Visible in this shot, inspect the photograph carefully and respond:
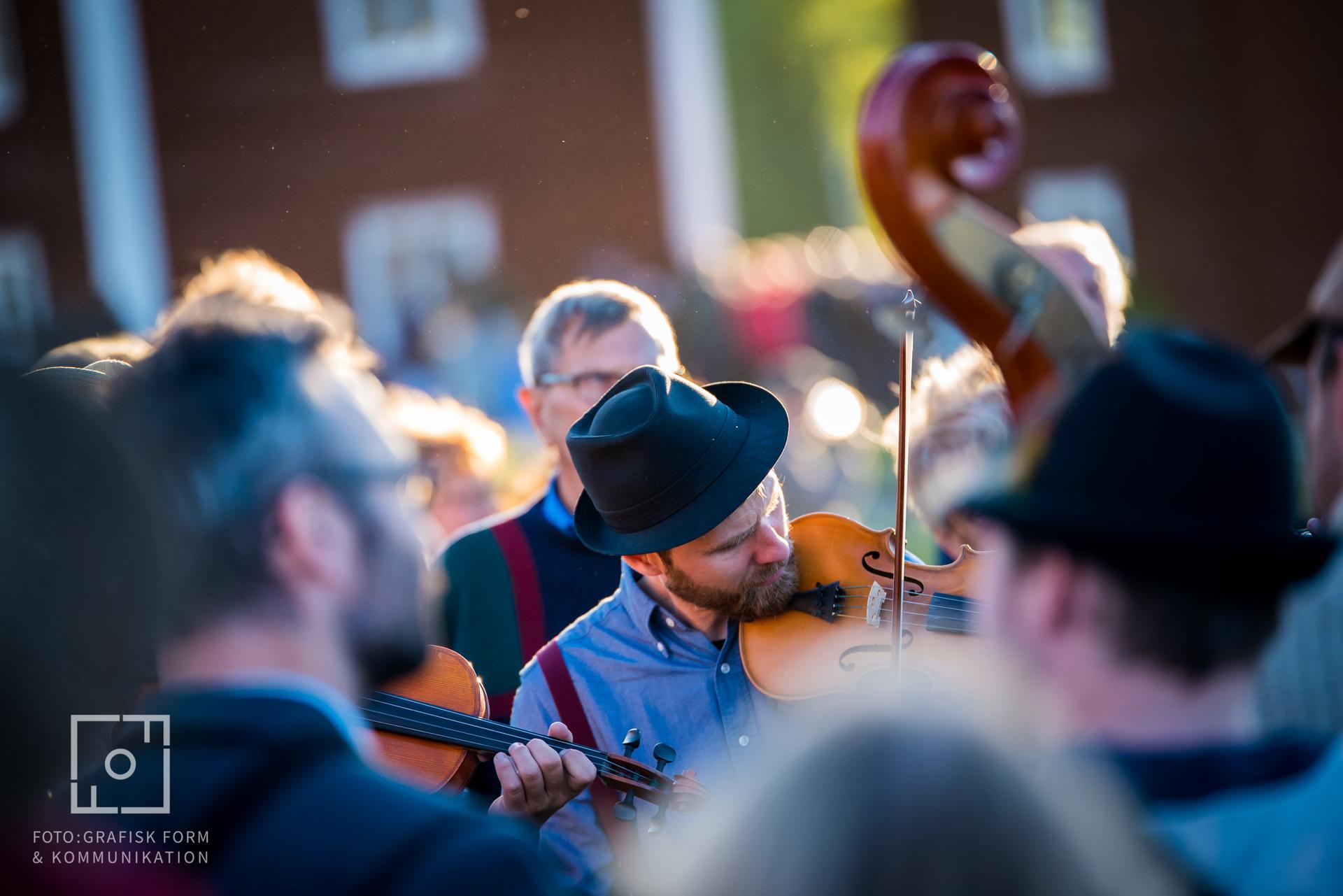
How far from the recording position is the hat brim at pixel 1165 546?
53.2 inches

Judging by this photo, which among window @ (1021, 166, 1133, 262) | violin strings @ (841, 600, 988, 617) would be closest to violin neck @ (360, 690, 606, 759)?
violin strings @ (841, 600, 988, 617)

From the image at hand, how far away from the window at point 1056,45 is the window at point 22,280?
11979 millimetres

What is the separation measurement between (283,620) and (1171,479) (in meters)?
0.99

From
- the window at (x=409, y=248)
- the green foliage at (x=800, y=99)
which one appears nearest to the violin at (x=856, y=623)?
the window at (x=409, y=248)

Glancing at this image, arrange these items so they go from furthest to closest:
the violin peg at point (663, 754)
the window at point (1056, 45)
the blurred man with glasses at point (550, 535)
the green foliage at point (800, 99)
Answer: the green foliage at point (800, 99) → the window at point (1056, 45) → the blurred man with glasses at point (550, 535) → the violin peg at point (663, 754)

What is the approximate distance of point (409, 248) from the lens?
15.4 metres

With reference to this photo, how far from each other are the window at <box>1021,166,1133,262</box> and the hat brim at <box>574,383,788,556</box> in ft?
48.0

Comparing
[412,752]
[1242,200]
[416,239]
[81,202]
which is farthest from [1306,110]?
[412,752]

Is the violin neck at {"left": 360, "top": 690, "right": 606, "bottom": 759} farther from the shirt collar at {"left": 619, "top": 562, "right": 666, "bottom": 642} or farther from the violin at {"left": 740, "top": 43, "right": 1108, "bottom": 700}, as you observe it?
the violin at {"left": 740, "top": 43, "right": 1108, "bottom": 700}

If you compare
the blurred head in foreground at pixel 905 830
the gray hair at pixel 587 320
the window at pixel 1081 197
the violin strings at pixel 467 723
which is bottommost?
the violin strings at pixel 467 723

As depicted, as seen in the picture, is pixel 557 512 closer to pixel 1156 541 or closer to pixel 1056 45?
pixel 1156 541

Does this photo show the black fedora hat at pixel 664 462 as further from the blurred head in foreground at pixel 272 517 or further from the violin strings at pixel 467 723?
the blurred head in foreground at pixel 272 517

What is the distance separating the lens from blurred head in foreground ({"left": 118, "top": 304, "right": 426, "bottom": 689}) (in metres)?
A: 1.50

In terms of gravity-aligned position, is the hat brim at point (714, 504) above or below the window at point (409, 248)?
below
